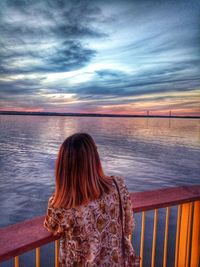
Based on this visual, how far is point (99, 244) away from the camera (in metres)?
1.16

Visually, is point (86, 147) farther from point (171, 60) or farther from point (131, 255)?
point (171, 60)

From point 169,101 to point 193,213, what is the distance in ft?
160

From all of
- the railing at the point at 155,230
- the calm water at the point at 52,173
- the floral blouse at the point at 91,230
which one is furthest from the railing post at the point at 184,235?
the calm water at the point at 52,173

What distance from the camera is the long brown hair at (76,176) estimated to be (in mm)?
1118

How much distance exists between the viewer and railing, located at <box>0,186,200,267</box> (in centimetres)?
109

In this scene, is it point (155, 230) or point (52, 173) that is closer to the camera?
point (155, 230)

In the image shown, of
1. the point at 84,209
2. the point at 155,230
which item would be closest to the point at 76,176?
the point at 84,209

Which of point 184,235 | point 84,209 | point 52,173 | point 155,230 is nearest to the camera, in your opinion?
point 84,209

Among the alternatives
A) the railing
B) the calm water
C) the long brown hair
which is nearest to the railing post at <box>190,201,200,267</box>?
the railing

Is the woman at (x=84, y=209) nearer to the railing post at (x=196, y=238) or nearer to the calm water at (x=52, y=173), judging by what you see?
the railing post at (x=196, y=238)

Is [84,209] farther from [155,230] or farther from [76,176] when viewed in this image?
[155,230]

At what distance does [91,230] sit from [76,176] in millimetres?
275

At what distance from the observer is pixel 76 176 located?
1127mm

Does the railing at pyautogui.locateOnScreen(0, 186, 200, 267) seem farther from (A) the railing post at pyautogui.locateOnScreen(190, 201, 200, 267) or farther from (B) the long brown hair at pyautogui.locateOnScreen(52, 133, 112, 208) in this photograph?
(B) the long brown hair at pyautogui.locateOnScreen(52, 133, 112, 208)
